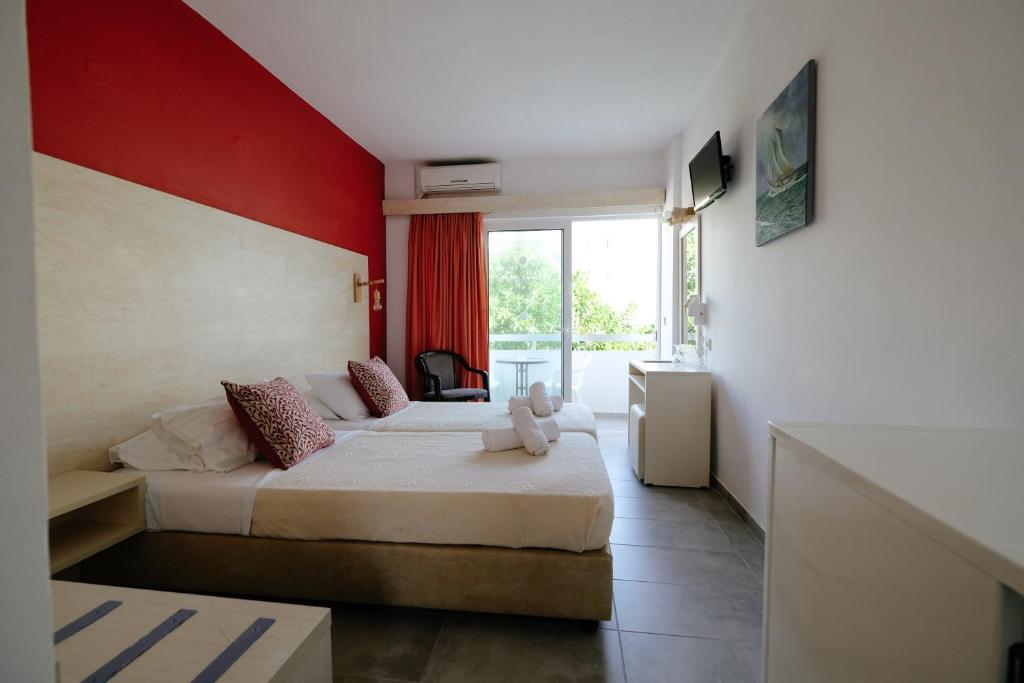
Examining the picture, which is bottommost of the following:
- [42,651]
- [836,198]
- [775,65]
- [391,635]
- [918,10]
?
[391,635]

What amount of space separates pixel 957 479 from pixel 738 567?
171 cm

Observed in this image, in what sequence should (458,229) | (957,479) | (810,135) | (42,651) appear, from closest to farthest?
1. (42,651)
2. (957,479)
3. (810,135)
4. (458,229)

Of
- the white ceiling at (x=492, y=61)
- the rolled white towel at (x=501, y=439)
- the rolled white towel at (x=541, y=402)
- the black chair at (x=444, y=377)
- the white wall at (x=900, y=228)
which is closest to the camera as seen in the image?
the white wall at (x=900, y=228)

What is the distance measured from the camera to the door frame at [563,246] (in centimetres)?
472

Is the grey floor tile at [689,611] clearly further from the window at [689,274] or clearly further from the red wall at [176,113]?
the red wall at [176,113]

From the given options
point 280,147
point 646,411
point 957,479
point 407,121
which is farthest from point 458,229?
point 957,479

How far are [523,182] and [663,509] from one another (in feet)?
11.5

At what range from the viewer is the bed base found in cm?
157

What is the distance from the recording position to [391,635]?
1.61 meters

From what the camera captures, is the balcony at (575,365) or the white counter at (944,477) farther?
the balcony at (575,365)

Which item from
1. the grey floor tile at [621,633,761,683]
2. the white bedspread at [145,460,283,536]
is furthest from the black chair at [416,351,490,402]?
the grey floor tile at [621,633,761,683]

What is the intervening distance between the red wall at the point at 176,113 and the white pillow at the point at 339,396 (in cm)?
117

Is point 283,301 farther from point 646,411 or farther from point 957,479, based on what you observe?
point 957,479

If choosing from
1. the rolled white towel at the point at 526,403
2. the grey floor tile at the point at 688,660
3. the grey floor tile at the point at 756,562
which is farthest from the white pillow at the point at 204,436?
the grey floor tile at the point at 756,562
